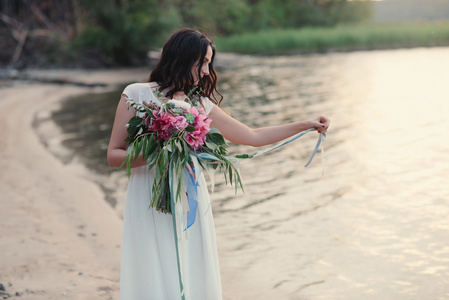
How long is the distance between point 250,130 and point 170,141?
64 cm

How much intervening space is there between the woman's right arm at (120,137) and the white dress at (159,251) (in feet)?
0.36

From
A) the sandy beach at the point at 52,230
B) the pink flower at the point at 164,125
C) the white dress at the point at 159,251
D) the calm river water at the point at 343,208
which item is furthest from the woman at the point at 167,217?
the calm river water at the point at 343,208

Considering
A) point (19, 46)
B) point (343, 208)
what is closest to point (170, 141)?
point (343, 208)

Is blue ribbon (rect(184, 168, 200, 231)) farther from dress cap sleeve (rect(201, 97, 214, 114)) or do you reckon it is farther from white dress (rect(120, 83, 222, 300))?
dress cap sleeve (rect(201, 97, 214, 114))

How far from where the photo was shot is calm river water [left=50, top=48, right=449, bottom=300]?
5383 millimetres

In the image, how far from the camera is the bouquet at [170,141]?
2.88 m

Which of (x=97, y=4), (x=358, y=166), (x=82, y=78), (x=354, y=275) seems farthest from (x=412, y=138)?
(x=97, y=4)

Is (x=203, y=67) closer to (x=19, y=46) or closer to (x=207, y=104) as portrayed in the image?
(x=207, y=104)

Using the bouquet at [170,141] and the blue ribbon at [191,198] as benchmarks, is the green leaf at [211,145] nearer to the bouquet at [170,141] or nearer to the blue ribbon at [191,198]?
the bouquet at [170,141]

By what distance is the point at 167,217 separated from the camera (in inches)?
123

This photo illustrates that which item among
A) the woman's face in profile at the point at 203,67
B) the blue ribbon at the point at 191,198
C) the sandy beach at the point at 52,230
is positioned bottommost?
the sandy beach at the point at 52,230

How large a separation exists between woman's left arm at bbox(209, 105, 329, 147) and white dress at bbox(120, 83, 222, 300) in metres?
0.11

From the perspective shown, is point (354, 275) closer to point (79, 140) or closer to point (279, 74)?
point (79, 140)

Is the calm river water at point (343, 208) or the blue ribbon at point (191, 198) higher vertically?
the blue ribbon at point (191, 198)
